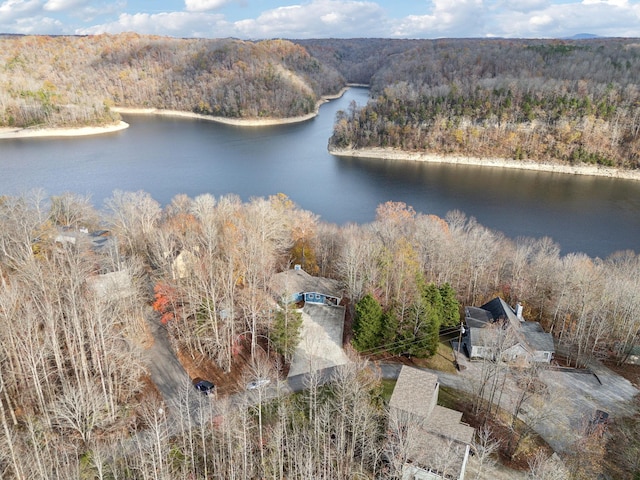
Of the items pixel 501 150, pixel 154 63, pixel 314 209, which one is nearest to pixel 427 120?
pixel 501 150

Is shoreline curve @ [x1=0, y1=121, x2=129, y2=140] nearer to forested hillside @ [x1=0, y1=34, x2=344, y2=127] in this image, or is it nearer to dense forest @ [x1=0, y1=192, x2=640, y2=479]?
forested hillside @ [x1=0, y1=34, x2=344, y2=127]

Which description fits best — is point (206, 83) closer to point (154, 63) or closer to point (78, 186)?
point (154, 63)

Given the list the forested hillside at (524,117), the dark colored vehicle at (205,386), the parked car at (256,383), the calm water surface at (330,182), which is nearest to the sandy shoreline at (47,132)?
the calm water surface at (330,182)

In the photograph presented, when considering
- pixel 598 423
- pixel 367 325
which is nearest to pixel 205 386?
pixel 367 325

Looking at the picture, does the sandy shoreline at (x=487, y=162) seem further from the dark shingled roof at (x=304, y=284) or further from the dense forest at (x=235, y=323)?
the dark shingled roof at (x=304, y=284)

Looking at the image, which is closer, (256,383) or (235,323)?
(256,383)

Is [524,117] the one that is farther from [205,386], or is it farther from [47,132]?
[47,132]
